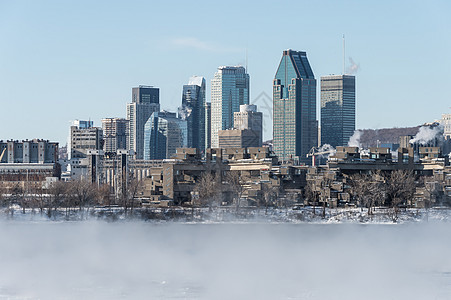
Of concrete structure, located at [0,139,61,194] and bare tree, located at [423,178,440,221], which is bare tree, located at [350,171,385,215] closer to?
bare tree, located at [423,178,440,221]

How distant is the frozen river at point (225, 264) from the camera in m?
31.1

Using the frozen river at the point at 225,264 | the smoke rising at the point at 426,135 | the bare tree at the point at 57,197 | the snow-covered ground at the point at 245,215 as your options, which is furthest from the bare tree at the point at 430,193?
the smoke rising at the point at 426,135

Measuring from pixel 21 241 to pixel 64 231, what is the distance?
28.4 ft

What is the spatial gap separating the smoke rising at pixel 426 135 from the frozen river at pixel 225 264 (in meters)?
98.1

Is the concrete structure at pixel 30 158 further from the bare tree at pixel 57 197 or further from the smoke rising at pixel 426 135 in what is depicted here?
the smoke rising at pixel 426 135

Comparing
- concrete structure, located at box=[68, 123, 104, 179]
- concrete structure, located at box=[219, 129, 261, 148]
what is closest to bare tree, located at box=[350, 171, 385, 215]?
concrete structure, located at box=[68, 123, 104, 179]

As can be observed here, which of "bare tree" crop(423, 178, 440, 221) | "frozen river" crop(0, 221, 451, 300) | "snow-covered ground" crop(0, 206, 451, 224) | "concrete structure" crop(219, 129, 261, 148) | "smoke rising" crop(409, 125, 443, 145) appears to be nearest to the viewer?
"frozen river" crop(0, 221, 451, 300)

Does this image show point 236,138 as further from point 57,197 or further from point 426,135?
point 57,197

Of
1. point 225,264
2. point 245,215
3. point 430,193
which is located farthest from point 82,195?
point 225,264

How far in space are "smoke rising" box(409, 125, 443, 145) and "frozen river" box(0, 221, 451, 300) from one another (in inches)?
3861

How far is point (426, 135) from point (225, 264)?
12720 cm

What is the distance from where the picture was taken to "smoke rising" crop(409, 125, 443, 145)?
155 m

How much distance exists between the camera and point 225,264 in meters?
37.8

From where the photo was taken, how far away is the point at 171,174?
293ft
